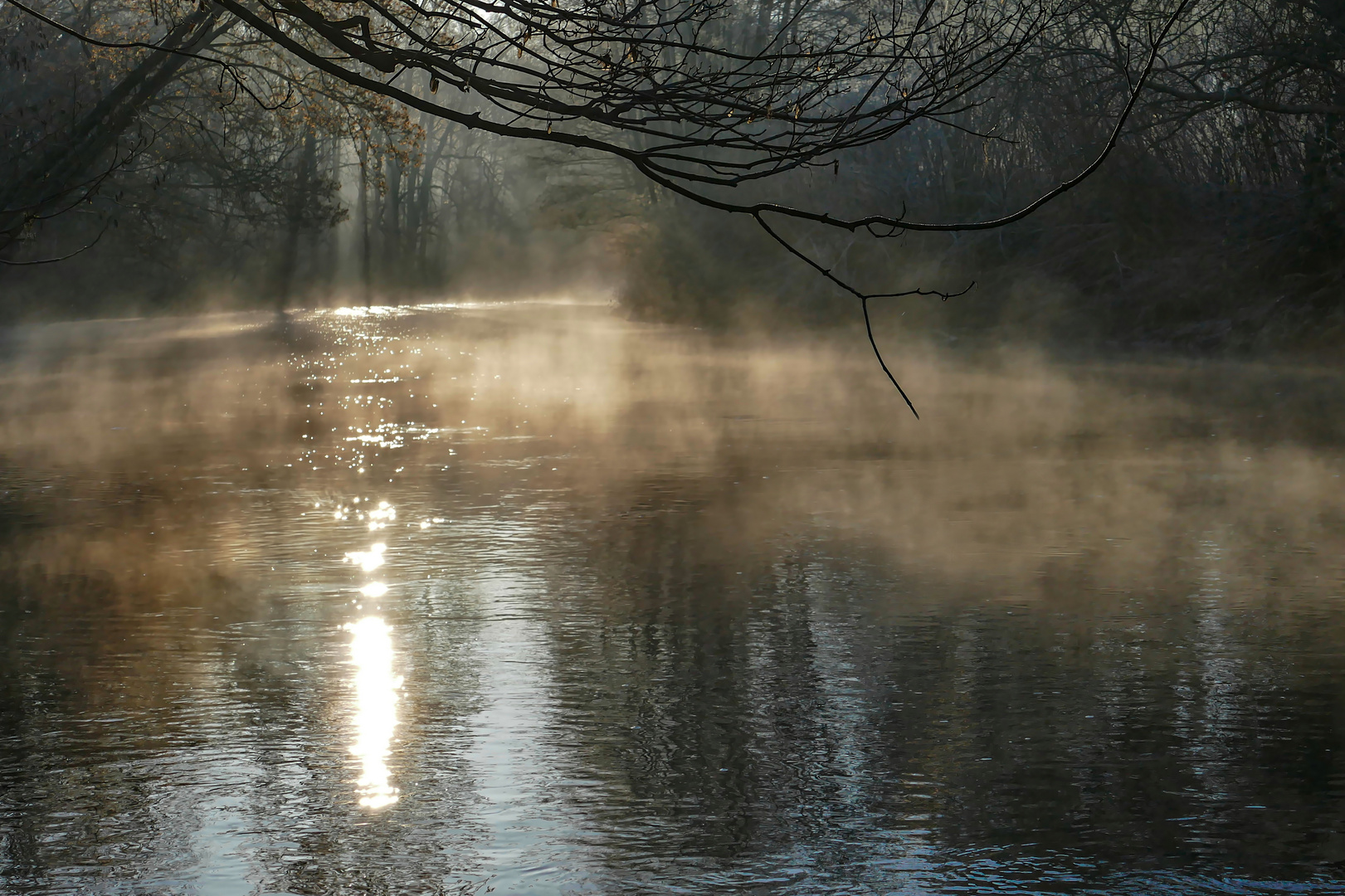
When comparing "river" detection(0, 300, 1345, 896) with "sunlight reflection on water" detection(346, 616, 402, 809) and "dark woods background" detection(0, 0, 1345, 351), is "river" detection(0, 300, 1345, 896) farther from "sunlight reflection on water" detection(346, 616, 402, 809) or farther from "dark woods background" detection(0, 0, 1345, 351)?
"dark woods background" detection(0, 0, 1345, 351)

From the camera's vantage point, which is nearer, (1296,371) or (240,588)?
(240,588)

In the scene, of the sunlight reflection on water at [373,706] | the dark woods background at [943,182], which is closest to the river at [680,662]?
the sunlight reflection on water at [373,706]

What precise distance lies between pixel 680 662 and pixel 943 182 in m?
32.3

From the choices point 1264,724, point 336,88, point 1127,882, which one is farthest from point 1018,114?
point 1127,882

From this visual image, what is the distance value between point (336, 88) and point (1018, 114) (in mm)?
11782

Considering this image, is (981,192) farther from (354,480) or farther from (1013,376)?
(354,480)

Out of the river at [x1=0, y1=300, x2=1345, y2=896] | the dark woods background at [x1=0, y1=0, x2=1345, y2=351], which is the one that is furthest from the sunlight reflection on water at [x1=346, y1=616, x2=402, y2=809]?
the dark woods background at [x1=0, y1=0, x2=1345, y2=351]

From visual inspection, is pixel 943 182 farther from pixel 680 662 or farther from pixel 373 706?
pixel 373 706

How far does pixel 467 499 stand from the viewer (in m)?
13.5

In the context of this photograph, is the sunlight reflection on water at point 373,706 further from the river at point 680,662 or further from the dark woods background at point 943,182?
the dark woods background at point 943,182

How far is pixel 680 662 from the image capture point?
782 centimetres

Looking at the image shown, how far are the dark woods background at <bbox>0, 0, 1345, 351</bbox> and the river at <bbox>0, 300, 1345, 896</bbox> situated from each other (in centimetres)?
280

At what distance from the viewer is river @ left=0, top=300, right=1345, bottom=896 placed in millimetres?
5227

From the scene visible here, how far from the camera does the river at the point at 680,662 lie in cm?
523
